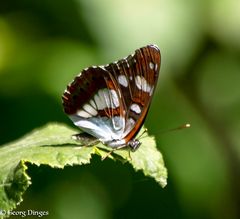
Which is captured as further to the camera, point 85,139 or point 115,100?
point 115,100

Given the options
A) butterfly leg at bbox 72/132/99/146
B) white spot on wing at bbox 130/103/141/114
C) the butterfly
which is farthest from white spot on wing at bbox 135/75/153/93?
butterfly leg at bbox 72/132/99/146

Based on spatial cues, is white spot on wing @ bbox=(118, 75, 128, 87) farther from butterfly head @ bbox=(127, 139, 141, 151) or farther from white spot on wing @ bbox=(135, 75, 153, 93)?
butterfly head @ bbox=(127, 139, 141, 151)

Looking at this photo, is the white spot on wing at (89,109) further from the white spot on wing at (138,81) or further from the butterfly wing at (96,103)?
the white spot on wing at (138,81)

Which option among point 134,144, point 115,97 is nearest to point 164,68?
point 115,97

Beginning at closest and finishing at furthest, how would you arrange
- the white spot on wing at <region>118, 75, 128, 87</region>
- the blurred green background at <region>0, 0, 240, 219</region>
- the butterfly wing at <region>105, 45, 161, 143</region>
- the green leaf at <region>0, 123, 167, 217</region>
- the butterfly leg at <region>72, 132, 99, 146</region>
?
the green leaf at <region>0, 123, 167, 217</region> → the butterfly leg at <region>72, 132, 99, 146</region> → the butterfly wing at <region>105, 45, 161, 143</region> → the white spot on wing at <region>118, 75, 128, 87</region> → the blurred green background at <region>0, 0, 240, 219</region>

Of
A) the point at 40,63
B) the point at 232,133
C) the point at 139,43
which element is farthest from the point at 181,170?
the point at 40,63

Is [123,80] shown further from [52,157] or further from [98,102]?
[52,157]
